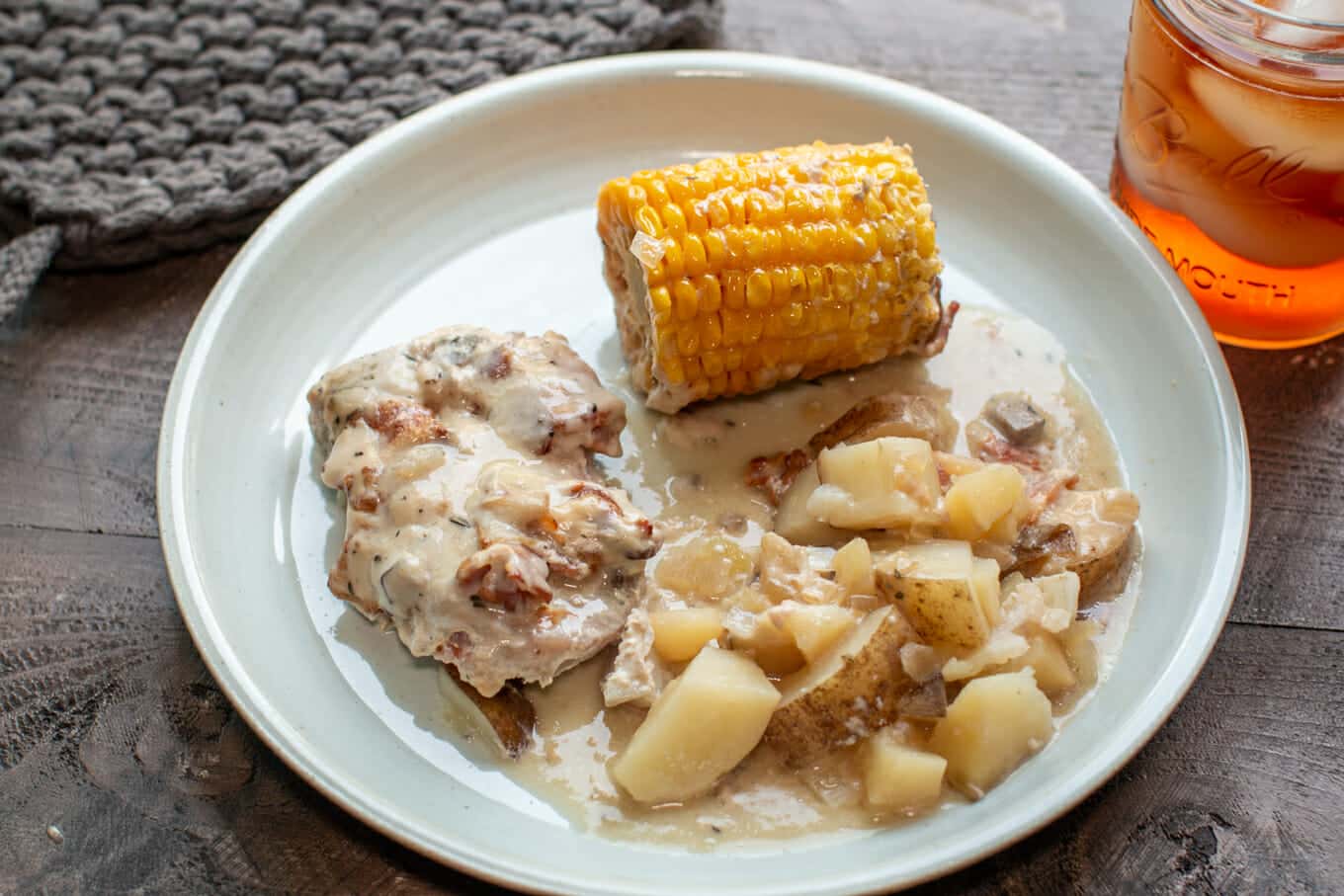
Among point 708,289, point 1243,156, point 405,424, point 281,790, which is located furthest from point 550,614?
point 1243,156

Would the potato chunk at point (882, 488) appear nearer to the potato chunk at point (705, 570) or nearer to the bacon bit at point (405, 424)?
the potato chunk at point (705, 570)

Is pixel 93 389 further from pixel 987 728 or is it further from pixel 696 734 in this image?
pixel 987 728

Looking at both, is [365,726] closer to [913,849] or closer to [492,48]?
[913,849]

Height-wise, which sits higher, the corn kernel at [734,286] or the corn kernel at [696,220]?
the corn kernel at [696,220]

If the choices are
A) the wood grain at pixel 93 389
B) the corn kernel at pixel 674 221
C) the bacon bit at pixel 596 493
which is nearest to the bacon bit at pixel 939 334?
the corn kernel at pixel 674 221

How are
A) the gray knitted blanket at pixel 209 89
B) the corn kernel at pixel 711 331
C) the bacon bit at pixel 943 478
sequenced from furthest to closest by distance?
the gray knitted blanket at pixel 209 89 < the corn kernel at pixel 711 331 < the bacon bit at pixel 943 478

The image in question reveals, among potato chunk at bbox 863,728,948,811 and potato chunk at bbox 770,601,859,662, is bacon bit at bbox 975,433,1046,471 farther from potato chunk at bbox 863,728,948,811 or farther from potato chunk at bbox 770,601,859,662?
potato chunk at bbox 863,728,948,811

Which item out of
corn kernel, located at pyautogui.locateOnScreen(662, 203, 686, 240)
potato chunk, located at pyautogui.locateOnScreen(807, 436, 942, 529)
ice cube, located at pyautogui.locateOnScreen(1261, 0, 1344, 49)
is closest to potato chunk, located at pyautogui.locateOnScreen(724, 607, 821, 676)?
potato chunk, located at pyautogui.locateOnScreen(807, 436, 942, 529)
